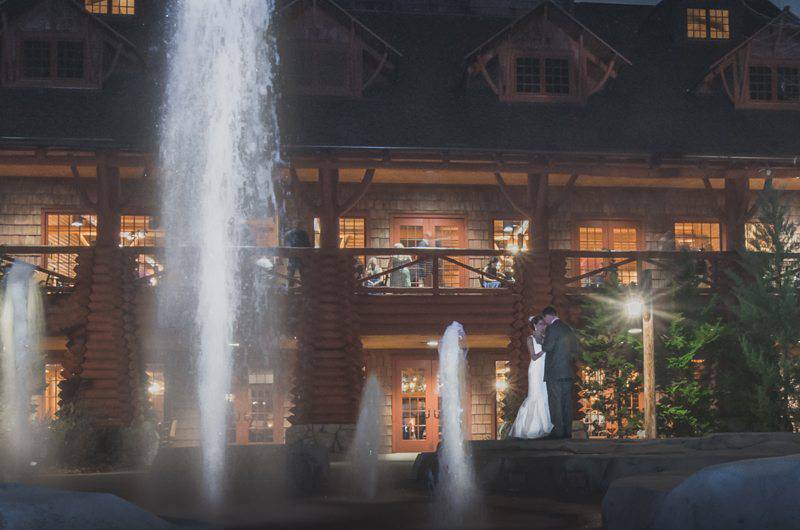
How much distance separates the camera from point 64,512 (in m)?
7.50

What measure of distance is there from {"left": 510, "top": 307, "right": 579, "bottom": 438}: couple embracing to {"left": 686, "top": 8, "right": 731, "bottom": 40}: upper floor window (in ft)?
50.3

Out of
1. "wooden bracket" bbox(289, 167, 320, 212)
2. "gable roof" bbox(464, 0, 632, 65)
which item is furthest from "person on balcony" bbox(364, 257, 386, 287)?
"gable roof" bbox(464, 0, 632, 65)

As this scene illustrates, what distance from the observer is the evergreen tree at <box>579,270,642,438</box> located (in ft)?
67.9

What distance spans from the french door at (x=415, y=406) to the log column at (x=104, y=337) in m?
→ 6.86

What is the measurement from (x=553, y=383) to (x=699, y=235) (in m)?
13.2

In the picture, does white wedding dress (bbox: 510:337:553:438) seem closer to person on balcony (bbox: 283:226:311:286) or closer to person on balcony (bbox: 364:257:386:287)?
person on balcony (bbox: 283:226:311:286)

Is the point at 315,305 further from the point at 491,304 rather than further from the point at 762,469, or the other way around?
the point at 762,469

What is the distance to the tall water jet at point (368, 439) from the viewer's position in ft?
50.9

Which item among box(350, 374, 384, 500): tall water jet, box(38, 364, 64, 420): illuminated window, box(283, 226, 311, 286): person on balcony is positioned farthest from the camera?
box(38, 364, 64, 420): illuminated window

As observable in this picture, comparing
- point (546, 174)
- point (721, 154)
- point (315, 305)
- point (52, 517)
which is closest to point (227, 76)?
point (315, 305)

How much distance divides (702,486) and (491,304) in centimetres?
1449

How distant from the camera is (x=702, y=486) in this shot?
7734mm

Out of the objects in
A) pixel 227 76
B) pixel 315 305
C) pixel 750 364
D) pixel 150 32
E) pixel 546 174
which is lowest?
pixel 750 364

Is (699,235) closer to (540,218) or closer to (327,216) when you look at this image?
(540,218)
